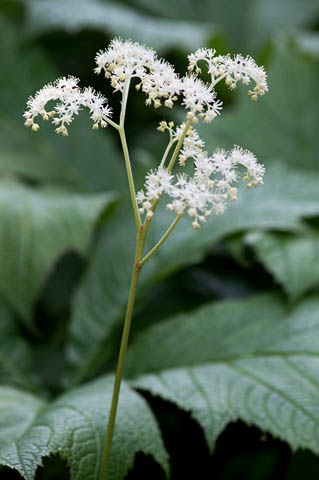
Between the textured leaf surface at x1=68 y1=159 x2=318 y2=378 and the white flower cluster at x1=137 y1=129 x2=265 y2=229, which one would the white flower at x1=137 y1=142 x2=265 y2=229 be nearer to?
the white flower cluster at x1=137 y1=129 x2=265 y2=229

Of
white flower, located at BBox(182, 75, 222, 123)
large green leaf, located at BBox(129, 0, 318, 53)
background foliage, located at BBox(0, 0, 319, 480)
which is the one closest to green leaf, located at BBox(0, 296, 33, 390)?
background foliage, located at BBox(0, 0, 319, 480)

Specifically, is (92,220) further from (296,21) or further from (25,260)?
(296,21)

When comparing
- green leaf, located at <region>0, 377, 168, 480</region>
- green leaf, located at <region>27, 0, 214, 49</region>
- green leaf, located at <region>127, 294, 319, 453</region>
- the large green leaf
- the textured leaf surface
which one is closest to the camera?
green leaf, located at <region>0, 377, 168, 480</region>

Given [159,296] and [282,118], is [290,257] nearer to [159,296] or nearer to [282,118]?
[159,296]

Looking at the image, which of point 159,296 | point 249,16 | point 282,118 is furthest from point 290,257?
point 249,16

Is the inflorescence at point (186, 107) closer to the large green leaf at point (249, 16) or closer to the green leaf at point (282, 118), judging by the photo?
the green leaf at point (282, 118)

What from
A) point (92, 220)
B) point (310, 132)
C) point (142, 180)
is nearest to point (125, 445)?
point (92, 220)
